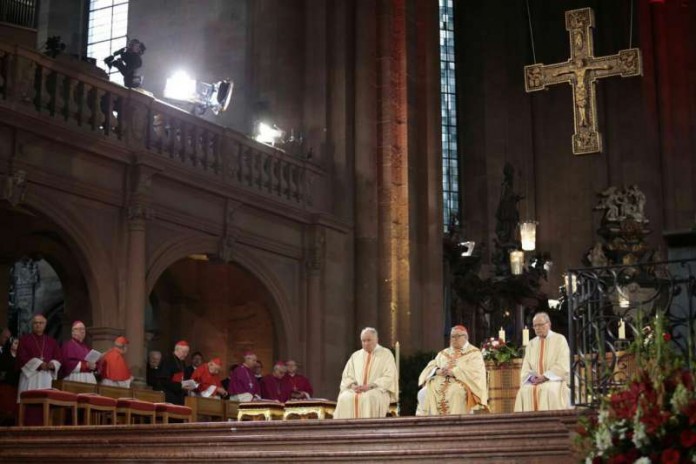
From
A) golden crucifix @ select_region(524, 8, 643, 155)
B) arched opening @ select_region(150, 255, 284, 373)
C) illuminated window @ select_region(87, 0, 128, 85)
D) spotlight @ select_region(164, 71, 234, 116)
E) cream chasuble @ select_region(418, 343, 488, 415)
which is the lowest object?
cream chasuble @ select_region(418, 343, 488, 415)

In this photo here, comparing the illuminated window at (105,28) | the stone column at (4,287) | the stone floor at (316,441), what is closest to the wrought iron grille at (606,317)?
the stone floor at (316,441)

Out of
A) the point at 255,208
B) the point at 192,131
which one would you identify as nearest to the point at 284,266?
the point at 255,208

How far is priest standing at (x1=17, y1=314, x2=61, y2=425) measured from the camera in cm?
1541

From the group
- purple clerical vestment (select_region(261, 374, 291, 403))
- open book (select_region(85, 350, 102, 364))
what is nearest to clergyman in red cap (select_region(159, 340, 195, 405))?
purple clerical vestment (select_region(261, 374, 291, 403))

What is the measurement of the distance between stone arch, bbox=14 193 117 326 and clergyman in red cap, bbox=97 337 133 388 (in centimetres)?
123

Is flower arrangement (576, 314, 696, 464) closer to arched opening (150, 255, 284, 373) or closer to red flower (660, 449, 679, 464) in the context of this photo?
red flower (660, 449, 679, 464)

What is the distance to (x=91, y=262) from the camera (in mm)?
17797

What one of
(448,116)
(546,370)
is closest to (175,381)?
(546,370)

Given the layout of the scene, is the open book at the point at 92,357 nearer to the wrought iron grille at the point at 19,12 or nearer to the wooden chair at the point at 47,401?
the wooden chair at the point at 47,401

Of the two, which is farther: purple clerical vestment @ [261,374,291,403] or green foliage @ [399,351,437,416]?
green foliage @ [399,351,437,416]

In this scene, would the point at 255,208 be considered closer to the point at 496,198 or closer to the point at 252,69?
the point at 252,69

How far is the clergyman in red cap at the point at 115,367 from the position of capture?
647 inches

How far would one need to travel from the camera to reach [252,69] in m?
24.2

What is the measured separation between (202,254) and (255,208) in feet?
4.63
